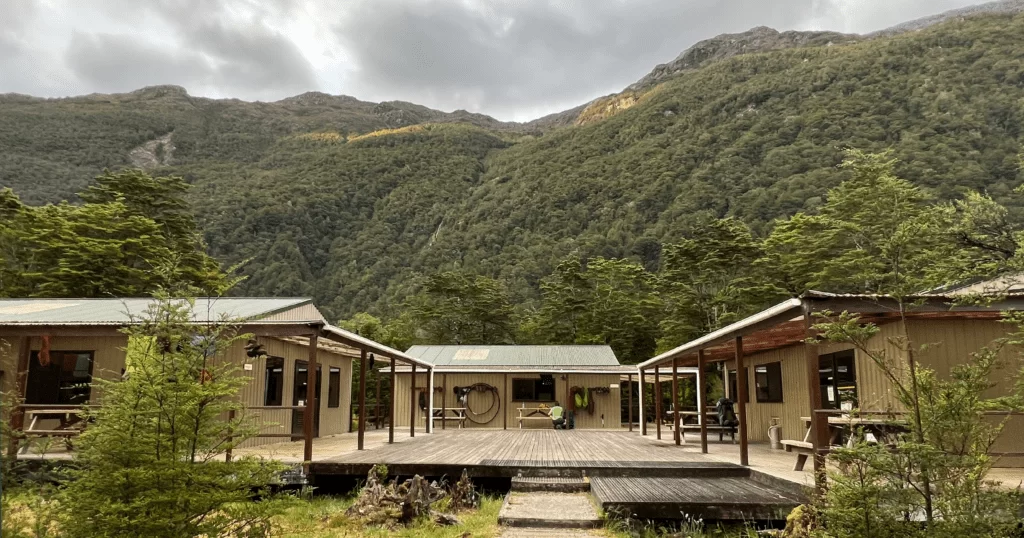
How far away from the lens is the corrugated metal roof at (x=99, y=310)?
10516mm

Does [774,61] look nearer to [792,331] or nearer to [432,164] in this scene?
[432,164]

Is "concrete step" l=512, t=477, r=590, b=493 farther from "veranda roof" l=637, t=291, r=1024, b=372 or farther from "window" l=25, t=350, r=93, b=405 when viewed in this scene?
"window" l=25, t=350, r=93, b=405

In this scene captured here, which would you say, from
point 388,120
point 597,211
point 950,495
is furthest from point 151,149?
point 950,495

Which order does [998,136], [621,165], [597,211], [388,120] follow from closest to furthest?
[998,136] < [597,211] < [621,165] < [388,120]

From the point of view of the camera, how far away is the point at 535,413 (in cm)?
2200

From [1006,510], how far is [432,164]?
3052 inches

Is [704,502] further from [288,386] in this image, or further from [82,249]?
[82,249]

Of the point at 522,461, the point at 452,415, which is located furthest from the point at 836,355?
the point at 452,415

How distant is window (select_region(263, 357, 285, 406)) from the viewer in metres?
13.7

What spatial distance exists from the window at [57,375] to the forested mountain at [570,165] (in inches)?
1465

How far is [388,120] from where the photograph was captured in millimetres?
114688

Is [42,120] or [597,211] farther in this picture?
[42,120]

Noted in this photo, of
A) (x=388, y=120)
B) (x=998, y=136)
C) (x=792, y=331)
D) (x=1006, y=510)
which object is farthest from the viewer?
(x=388, y=120)

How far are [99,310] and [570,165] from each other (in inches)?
2364
